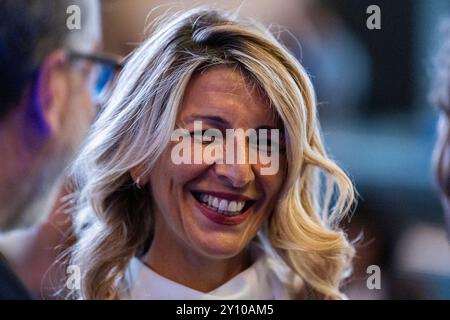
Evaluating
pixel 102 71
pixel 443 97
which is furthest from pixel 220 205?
pixel 443 97

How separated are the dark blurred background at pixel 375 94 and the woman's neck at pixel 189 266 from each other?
202 mm

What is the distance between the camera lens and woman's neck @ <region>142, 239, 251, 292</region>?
1012 millimetres

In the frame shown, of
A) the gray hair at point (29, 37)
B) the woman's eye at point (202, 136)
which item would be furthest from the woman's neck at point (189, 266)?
the gray hair at point (29, 37)

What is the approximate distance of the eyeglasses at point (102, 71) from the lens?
3.35ft

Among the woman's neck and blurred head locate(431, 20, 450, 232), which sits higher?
blurred head locate(431, 20, 450, 232)

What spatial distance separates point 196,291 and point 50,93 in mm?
386

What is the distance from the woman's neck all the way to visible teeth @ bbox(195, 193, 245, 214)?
0.27 feet

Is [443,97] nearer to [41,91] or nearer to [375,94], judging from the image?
[375,94]

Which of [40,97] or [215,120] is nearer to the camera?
[215,120]

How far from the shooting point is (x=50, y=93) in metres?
1.06

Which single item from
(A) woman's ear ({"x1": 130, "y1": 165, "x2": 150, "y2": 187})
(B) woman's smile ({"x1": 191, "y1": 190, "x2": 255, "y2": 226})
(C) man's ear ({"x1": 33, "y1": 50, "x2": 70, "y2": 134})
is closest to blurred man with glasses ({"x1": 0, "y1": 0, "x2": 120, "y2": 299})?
(C) man's ear ({"x1": 33, "y1": 50, "x2": 70, "y2": 134})

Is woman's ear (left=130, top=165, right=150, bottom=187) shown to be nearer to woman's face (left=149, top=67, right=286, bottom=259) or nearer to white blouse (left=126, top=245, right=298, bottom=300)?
woman's face (left=149, top=67, right=286, bottom=259)

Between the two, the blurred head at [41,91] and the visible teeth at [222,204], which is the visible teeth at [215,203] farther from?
the blurred head at [41,91]

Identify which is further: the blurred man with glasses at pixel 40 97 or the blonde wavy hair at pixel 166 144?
the blurred man with glasses at pixel 40 97
